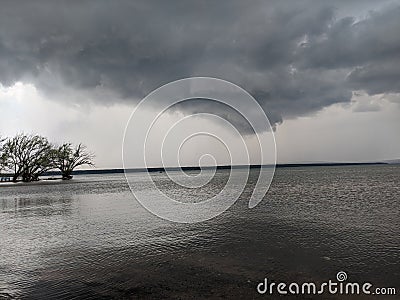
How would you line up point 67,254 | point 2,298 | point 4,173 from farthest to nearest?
1. point 4,173
2. point 67,254
3. point 2,298

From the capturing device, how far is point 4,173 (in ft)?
256

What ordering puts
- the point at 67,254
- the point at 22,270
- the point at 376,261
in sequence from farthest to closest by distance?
the point at 67,254 < the point at 376,261 < the point at 22,270

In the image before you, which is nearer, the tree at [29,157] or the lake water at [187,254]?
the lake water at [187,254]

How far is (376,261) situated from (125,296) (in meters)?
8.71

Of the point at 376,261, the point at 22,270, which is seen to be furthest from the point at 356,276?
the point at 22,270

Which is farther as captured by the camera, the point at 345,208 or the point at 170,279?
the point at 345,208

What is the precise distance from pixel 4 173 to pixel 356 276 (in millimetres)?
87377

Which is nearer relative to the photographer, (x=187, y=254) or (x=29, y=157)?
(x=187, y=254)

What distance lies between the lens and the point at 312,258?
11492 millimetres

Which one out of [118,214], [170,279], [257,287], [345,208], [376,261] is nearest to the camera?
[257,287]

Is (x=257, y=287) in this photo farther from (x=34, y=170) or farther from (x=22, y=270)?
(x=34, y=170)

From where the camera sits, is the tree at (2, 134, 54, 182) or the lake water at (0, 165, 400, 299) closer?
the lake water at (0, 165, 400, 299)

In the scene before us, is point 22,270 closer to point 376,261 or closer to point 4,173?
point 376,261

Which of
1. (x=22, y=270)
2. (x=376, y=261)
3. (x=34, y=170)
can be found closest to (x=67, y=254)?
(x=22, y=270)
